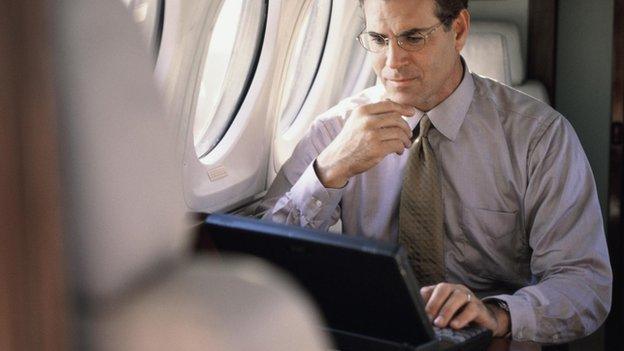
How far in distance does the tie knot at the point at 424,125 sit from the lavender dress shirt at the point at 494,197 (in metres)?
0.01

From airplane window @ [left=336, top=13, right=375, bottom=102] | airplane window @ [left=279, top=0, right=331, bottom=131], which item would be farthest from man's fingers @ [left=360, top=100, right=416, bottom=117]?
airplane window @ [left=336, top=13, right=375, bottom=102]

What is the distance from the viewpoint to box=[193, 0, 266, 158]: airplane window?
3127mm

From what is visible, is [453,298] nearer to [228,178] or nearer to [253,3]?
[228,178]

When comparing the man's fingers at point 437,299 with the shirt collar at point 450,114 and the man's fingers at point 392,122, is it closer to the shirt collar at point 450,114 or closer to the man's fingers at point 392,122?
the man's fingers at point 392,122

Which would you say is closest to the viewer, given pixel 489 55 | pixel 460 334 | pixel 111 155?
pixel 111 155

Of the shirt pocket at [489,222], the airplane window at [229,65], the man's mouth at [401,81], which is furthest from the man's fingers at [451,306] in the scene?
the airplane window at [229,65]

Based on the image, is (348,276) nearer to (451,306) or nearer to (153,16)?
(451,306)

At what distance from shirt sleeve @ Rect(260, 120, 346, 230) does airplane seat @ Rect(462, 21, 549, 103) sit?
4.41 feet

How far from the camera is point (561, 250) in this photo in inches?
84.7

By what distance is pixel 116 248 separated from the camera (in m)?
0.63

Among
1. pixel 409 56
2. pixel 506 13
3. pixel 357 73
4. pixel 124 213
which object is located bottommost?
pixel 357 73

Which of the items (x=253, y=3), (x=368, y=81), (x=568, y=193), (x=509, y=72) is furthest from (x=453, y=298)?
(x=368, y=81)

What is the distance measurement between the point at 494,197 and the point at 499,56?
149 cm

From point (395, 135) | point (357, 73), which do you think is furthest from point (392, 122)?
point (357, 73)
